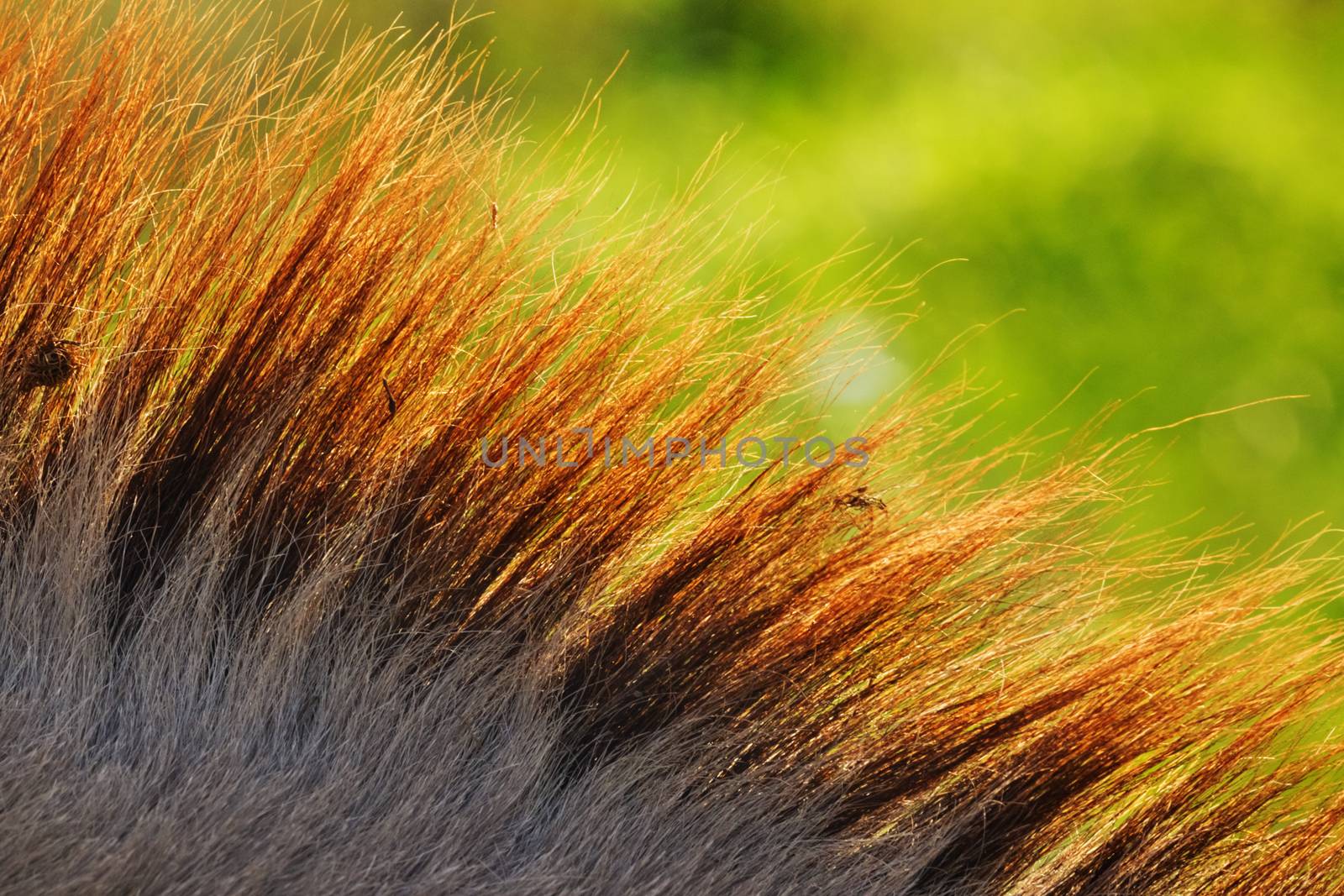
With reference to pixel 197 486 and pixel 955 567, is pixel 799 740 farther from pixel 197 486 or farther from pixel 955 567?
pixel 197 486

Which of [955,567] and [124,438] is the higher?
[124,438]

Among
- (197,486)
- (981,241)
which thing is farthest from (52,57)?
(981,241)

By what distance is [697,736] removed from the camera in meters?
1.10

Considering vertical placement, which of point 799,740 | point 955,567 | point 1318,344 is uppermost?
point 1318,344

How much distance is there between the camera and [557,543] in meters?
1.15

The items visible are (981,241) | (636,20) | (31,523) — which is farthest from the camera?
(636,20)

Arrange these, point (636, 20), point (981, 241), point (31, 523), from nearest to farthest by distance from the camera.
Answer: point (31, 523)
point (981, 241)
point (636, 20)

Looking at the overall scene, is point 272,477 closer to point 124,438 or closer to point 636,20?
point 124,438

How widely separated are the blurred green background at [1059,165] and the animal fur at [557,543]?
2617 mm

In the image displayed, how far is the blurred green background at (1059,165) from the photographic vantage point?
3.89 m

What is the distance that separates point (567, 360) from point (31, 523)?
1.47 feet

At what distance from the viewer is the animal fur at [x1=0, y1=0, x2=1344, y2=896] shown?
1.10m

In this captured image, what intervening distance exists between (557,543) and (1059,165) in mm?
3496

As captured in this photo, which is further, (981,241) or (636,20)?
(636,20)
